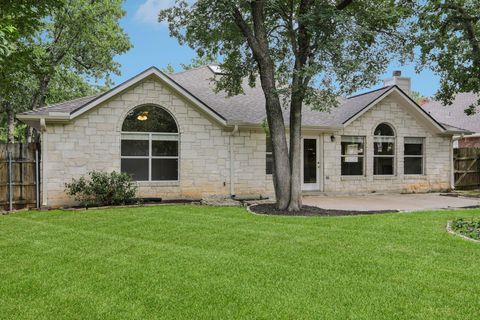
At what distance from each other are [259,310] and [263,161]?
33.3 feet

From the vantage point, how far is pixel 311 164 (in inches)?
587

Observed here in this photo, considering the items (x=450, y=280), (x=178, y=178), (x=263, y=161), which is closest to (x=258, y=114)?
(x=263, y=161)

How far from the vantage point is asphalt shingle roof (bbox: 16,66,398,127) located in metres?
13.8

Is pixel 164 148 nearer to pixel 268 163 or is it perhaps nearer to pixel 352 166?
pixel 268 163

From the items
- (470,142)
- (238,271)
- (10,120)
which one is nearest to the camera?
(238,271)

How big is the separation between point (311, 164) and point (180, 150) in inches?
206

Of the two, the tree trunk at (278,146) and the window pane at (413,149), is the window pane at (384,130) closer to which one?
the window pane at (413,149)

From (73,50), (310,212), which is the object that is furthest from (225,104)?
(73,50)

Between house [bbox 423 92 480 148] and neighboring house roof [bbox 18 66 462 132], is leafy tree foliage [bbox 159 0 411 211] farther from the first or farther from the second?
house [bbox 423 92 480 148]

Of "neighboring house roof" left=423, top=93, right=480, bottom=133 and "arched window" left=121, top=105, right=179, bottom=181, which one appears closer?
"arched window" left=121, top=105, right=179, bottom=181

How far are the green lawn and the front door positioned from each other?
21.0 ft

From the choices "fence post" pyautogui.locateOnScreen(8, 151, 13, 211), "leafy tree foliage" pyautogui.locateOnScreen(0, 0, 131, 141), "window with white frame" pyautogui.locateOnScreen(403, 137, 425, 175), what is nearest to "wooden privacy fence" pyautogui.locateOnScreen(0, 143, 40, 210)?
"fence post" pyautogui.locateOnScreen(8, 151, 13, 211)

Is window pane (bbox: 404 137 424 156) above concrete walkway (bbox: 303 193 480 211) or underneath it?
above

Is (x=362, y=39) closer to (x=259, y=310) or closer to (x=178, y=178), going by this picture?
(x=178, y=178)
